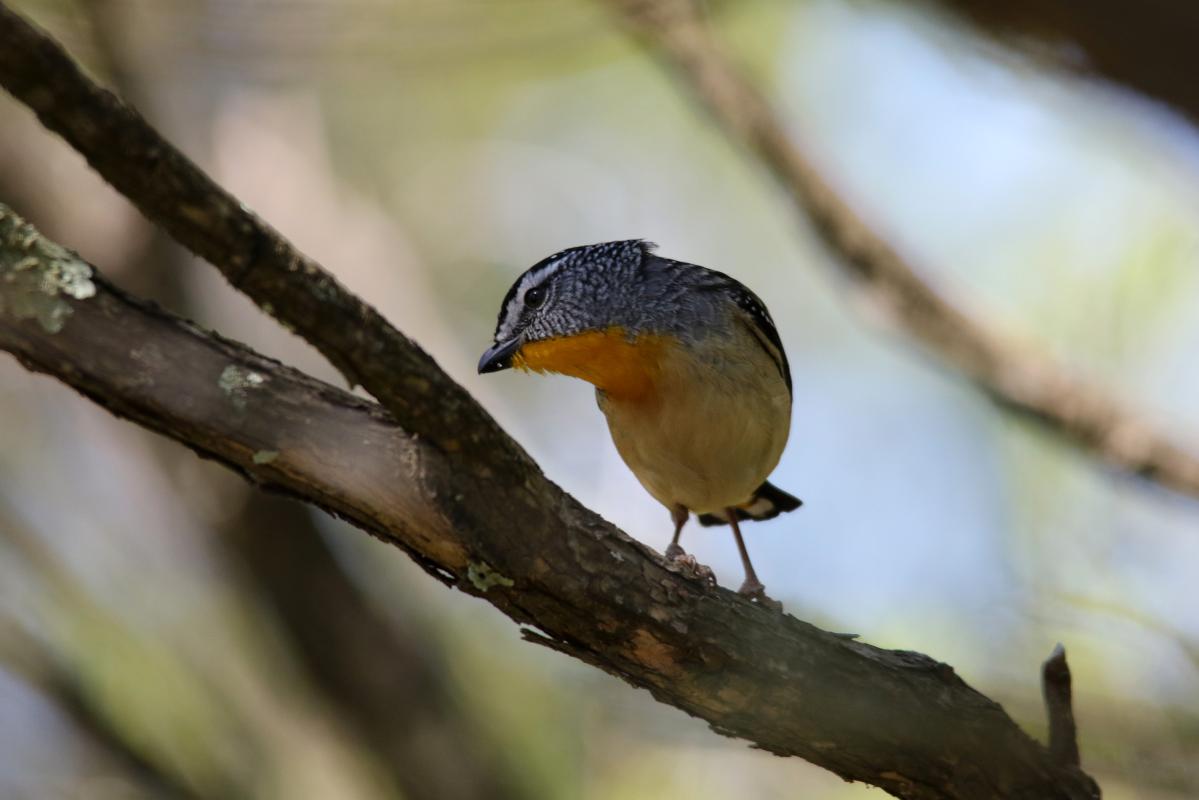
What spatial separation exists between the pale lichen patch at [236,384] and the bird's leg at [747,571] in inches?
108

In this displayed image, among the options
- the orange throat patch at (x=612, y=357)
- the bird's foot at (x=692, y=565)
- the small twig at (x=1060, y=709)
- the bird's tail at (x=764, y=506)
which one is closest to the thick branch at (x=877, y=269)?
the bird's tail at (x=764, y=506)

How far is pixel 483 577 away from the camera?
10.8 feet

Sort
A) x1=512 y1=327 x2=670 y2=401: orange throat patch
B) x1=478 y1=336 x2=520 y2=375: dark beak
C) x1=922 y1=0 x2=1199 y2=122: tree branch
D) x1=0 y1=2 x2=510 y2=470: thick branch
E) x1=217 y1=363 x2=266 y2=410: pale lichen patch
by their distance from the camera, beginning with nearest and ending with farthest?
x1=0 y1=2 x2=510 y2=470: thick branch < x1=217 y1=363 x2=266 y2=410: pale lichen patch < x1=922 y1=0 x2=1199 y2=122: tree branch < x1=512 y1=327 x2=670 y2=401: orange throat patch < x1=478 y1=336 x2=520 y2=375: dark beak

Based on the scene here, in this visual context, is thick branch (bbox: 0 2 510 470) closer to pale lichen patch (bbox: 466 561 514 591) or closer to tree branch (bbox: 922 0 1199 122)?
pale lichen patch (bbox: 466 561 514 591)

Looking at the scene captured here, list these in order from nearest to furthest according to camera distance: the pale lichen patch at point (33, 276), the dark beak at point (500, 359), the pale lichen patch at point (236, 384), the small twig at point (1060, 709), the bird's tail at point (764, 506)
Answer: the pale lichen patch at point (33, 276) < the pale lichen patch at point (236, 384) < the small twig at point (1060, 709) < the dark beak at point (500, 359) < the bird's tail at point (764, 506)

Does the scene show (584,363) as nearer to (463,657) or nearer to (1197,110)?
(1197,110)

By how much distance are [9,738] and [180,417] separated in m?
5.98

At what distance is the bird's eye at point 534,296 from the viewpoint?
5.58 m

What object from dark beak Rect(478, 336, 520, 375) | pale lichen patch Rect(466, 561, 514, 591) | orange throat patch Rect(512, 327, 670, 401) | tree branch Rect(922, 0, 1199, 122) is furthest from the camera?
dark beak Rect(478, 336, 520, 375)

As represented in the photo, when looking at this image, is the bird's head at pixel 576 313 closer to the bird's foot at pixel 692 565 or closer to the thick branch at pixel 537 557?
the bird's foot at pixel 692 565

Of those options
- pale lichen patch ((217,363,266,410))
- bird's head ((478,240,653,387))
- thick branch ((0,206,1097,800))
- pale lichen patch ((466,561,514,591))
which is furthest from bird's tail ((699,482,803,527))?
pale lichen patch ((217,363,266,410))

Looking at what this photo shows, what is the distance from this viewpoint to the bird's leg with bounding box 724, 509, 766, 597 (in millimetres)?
5621

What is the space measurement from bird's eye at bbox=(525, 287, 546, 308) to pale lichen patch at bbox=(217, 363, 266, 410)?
268 cm

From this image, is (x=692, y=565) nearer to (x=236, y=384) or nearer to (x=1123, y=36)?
(x=236, y=384)
